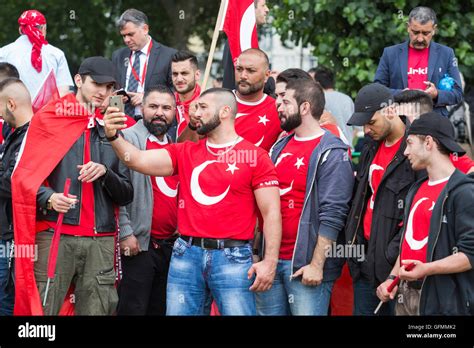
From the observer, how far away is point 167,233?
8289 millimetres

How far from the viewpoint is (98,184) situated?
7.50 metres

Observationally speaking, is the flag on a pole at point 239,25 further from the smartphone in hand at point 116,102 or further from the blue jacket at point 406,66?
the smartphone in hand at point 116,102

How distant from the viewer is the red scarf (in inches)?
385

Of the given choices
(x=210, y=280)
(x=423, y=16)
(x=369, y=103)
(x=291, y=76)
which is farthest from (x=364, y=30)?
(x=210, y=280)

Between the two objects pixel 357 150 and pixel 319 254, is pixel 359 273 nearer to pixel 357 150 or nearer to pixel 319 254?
pixel 319 254

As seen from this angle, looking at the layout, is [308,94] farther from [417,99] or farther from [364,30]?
[364,30]

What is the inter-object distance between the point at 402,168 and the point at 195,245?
5.17 feet

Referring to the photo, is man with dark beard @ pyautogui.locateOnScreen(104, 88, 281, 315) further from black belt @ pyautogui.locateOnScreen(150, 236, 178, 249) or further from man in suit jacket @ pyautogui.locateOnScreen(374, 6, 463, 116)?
man in suit jacket @ pyautogui.locateOnScreen(374, 6, 463, 116)

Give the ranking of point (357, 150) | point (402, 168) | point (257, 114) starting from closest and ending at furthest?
point (402, 168)
point (257, 114)
point (357, 150)

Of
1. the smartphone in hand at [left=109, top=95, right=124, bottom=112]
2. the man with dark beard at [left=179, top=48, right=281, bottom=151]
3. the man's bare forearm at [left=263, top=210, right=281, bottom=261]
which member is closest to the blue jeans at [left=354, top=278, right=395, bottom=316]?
the man's bare forearm at [left=263, top=210, right=281, bottom=261]

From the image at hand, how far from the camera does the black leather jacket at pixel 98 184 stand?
739 cm

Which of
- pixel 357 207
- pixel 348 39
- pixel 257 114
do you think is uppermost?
pixel 348 39

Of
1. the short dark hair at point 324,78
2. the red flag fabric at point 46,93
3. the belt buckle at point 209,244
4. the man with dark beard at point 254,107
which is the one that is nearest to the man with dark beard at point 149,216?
the man with dark beard at point 254,107

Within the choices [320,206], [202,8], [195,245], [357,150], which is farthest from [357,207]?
[202,8]
